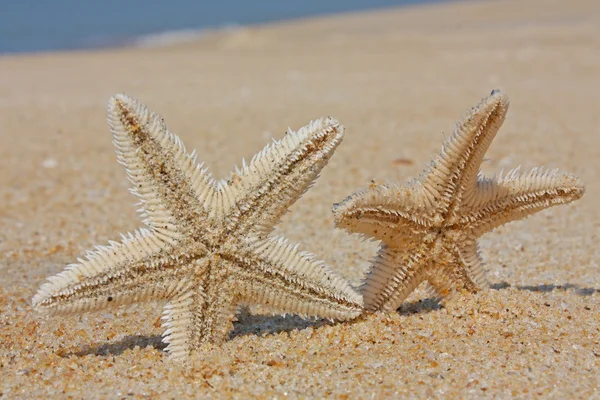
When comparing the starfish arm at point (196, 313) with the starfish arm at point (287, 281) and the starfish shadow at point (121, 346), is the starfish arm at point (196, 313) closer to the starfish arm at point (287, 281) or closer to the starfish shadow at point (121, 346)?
the starfish arm at point (287, 281)

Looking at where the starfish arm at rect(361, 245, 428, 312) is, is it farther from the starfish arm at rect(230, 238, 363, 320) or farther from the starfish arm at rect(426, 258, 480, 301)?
the starfish arm at rect(230, 238, 363, 320)

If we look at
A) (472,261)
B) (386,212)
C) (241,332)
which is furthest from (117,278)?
(472,261)

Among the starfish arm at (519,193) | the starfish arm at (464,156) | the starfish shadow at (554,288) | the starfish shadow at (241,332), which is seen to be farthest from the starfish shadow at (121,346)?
the starfish shadow at (554,288)

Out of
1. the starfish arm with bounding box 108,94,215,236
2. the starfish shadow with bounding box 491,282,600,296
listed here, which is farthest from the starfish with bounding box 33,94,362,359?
the starfish shadow with bounding box 491,282,600,296

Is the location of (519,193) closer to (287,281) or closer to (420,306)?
(420,306)

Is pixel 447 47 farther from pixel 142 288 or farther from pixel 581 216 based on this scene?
pixel 142 288
